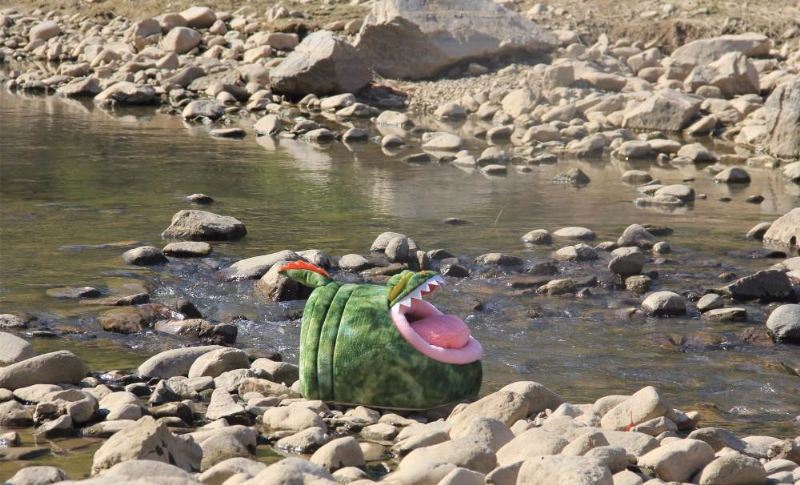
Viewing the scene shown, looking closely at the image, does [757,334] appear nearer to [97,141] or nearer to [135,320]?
[135,320]

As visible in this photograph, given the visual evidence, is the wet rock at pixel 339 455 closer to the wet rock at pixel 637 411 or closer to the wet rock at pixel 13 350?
the wet rock at pixel 637 411

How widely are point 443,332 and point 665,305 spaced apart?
8.10 feet

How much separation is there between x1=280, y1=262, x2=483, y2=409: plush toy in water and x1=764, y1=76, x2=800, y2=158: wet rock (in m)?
9.83

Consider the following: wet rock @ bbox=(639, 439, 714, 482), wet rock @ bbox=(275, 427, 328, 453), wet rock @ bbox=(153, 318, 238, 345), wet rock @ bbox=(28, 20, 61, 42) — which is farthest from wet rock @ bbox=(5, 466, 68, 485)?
wet rock @ bbox=(28, 20, 61, 42)

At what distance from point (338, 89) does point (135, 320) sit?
12.0 metres

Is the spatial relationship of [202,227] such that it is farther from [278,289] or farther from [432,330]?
[432,330]

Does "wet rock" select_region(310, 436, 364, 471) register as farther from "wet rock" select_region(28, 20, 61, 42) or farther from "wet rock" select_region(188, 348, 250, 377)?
"wet rock" select_region(28, 20, 61, 42)

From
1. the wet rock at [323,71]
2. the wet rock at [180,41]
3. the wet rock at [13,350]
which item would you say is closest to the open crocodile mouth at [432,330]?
the wet rock at [13,350]

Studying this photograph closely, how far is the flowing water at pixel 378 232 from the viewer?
679 cm

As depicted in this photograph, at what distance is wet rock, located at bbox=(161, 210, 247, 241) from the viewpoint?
9719 millimetres

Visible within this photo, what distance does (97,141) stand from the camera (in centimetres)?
1517

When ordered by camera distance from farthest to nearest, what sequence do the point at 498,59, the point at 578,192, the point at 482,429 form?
1. the point at 498,59
2. the point at 578,192
3. the point at 482,429

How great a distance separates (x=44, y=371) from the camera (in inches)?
230

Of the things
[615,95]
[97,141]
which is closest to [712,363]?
[97,141]
